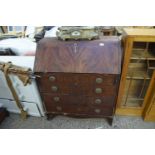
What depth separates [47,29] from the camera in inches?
83.4

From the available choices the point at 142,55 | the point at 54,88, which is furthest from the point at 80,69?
the point at 142,55

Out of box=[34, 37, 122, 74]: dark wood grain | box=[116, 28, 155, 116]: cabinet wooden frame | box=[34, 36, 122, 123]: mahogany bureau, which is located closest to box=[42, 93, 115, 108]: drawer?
box=[34, 36, 122, 123]: mahogany bureau

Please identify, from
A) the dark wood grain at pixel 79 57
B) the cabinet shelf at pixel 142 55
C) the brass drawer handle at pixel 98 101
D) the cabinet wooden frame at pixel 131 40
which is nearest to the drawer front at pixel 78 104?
the brass drawer handle at pixel 98 101

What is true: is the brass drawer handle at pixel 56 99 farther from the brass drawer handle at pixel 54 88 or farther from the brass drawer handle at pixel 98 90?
the brass drawer handle at pixel 98 90

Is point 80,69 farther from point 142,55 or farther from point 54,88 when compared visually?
point 142,55

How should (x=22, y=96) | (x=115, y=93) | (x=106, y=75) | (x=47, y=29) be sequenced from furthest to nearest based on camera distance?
(x=47, y=29)
(x=22, y=96)
(x=115, y=93)
(x=106, y=75)

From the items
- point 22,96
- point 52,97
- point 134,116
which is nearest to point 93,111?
point 52,97

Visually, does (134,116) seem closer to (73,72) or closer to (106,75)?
(106,75)

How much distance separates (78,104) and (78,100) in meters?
0.06

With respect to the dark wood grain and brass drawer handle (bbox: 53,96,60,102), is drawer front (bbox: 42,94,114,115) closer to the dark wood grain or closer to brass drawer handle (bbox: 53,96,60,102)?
brass drawer handle (bbox: 53,96,60,102)

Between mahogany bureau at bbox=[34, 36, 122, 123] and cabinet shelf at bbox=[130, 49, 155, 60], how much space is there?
198 millimetres

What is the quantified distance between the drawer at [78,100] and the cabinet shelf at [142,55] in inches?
17.4

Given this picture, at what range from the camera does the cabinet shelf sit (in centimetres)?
130

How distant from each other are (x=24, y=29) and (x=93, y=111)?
1669mm
